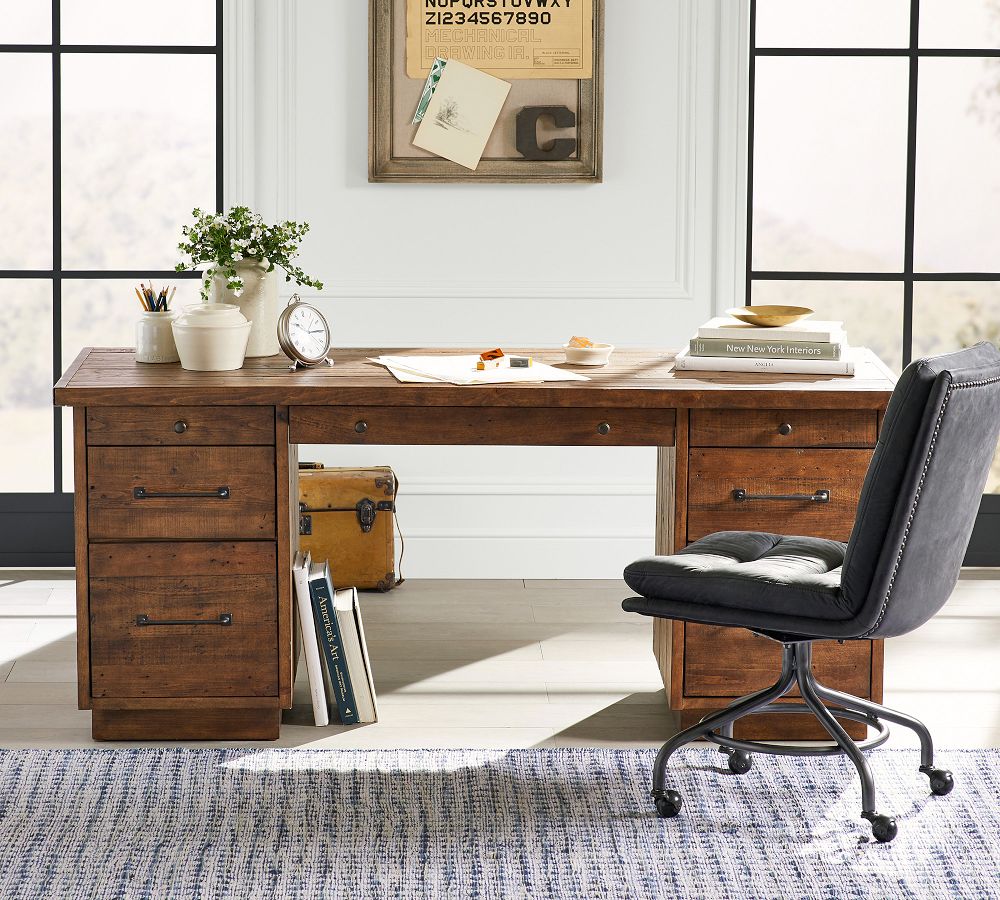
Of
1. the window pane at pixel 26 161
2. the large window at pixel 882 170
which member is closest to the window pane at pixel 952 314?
the large window at pixel 882 170

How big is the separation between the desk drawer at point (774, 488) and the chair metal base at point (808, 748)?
1.02 ft

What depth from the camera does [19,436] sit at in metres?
4.10

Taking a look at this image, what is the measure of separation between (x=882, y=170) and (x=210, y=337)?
2322 mm

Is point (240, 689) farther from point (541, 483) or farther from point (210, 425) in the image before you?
point (541, 483)

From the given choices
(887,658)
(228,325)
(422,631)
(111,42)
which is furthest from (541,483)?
(111,42)

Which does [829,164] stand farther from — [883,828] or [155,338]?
[883,828]

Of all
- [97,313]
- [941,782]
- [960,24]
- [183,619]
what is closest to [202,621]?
[183,619]

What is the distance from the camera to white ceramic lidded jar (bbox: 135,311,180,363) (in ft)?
9.33

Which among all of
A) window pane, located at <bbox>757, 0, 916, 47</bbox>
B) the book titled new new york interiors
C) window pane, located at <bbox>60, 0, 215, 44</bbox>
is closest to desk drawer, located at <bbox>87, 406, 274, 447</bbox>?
the book titled new new york interiors

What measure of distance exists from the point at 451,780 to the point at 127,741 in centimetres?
71

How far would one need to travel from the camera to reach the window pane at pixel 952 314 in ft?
13.5

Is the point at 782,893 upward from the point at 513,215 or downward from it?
downward

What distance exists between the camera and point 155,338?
9.36ft

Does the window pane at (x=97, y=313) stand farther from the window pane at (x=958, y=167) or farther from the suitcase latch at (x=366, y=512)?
the window pane at (x=958, y=167)
